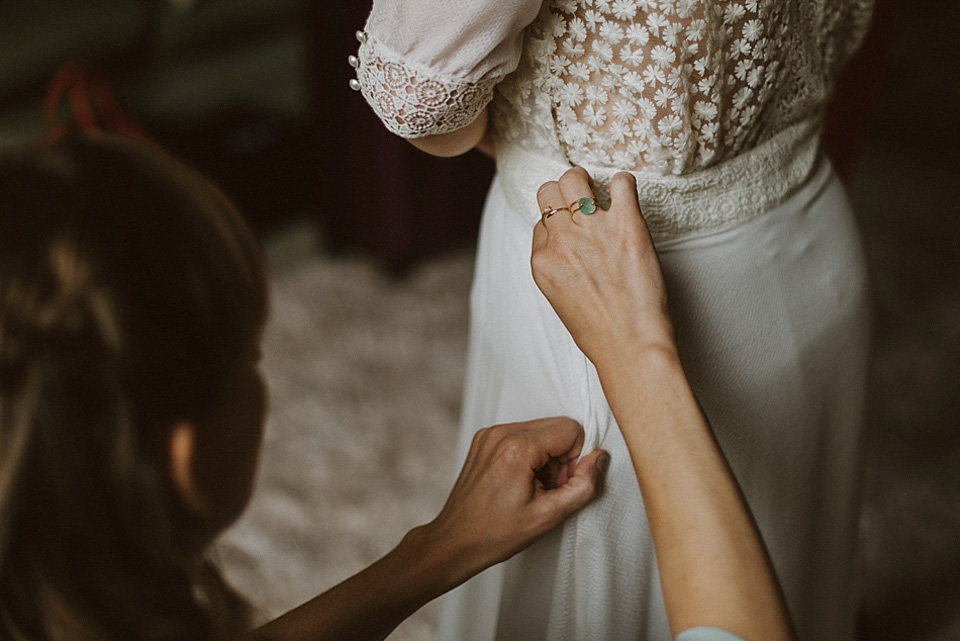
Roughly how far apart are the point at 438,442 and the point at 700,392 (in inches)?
43.0

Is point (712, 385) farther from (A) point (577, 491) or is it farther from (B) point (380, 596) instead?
(B) point (380, 596)

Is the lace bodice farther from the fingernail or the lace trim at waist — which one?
the fingernail

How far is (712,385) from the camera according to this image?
810 millimetres

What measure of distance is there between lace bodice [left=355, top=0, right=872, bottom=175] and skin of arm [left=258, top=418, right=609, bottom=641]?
0.86ft

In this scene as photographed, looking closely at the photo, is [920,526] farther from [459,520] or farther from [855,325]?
[459,520]

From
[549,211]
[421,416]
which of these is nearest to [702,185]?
[549,211]

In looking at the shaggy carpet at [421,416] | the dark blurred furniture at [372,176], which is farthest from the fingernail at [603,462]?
the dark blurred furniture at [372,176]

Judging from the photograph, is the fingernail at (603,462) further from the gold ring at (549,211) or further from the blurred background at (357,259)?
the blurred background at (357,259)

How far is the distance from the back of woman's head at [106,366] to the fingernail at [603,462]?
334 mm

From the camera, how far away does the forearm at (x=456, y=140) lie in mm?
762

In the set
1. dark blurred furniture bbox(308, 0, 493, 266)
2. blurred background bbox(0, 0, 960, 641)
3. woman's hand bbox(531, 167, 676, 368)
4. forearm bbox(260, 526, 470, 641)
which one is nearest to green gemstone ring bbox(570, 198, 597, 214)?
woman's hand bbox(531, 167, 676, 368)

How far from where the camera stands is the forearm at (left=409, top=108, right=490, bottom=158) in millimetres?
762

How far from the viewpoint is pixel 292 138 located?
2.46 meters

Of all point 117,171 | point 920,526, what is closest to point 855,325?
point 117,171
